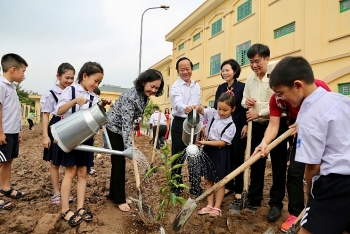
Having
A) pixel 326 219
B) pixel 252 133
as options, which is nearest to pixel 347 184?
pixel 326 219

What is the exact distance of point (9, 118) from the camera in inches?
118

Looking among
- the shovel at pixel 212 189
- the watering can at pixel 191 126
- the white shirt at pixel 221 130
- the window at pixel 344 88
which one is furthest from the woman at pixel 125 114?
the window at pixel 344 88

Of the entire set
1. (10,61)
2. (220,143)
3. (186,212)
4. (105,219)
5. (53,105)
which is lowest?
(105,219)

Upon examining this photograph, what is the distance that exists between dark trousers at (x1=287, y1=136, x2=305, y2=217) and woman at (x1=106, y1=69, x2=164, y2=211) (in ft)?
4.76

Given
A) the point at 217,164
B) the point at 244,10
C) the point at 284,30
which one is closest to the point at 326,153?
the point at 217,164

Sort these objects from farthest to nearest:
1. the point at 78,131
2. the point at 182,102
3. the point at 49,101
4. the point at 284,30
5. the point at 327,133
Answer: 1. the point at 284,30
2. the point at 182,102
3. the point at 49,101
4. the point at 78,131
5. the point at 327,133

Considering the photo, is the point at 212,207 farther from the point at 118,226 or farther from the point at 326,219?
the point at 326,219

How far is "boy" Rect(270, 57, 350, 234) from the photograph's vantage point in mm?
1429

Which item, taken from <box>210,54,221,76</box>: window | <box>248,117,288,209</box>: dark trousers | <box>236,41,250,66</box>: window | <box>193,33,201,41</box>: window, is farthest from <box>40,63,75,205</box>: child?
<box>193,33,201,41</box>: window

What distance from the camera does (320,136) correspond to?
55.7 inches

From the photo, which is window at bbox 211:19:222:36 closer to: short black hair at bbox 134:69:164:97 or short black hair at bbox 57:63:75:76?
short black hair at bbox 57:63:75:76

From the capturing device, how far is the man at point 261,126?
2805 mm

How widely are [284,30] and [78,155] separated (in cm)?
942

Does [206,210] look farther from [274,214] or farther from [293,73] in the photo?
[293,73]
